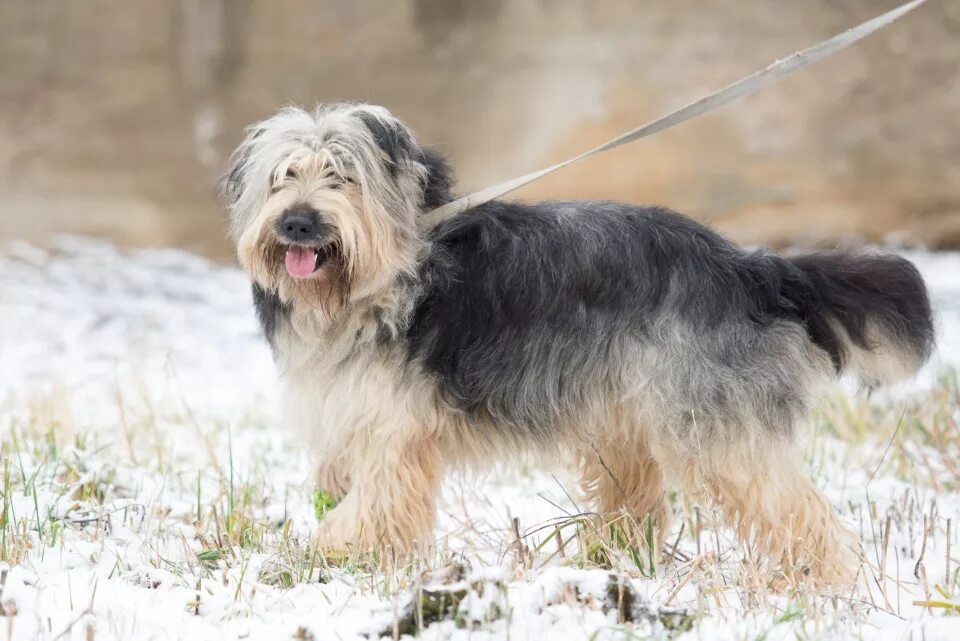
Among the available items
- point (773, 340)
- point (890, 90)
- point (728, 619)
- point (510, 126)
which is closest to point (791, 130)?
point (890, 90)

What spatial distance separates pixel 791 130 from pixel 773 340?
26.0 ft

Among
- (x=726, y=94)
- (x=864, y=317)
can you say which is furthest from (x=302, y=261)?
(x=864, y=317)

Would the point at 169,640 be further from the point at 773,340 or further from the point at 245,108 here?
the point at 245,108

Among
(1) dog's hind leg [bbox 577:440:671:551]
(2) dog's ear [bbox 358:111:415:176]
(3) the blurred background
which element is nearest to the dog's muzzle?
(2) dog's ear [bbox 358:111:415:176]

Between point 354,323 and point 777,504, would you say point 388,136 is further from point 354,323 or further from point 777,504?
point 777,504

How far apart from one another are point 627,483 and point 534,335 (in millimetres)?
973

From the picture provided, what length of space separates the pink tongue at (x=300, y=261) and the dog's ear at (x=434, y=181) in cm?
54

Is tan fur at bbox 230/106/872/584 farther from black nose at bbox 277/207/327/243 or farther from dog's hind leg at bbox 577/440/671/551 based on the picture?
dog's hind leg at bbox 577/440/671/551

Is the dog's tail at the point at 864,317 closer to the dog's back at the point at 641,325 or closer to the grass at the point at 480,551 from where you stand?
the dog's back at the point at 641,325

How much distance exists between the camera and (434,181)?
3930 mm

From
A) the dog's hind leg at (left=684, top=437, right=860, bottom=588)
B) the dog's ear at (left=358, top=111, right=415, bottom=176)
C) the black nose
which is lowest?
the dog's hind leg at (left=684, top=437, right=860, bottom=588)

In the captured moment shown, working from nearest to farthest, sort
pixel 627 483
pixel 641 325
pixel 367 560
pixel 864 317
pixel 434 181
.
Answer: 1. pixel 367 560
2. pixel 641 325
3. pixel 864 317
4. pixel 434 181
5. pixel 627 483

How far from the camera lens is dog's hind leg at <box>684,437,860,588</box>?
3.62 m

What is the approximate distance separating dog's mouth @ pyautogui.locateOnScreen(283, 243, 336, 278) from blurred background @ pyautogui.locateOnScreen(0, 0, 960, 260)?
7.35 m
